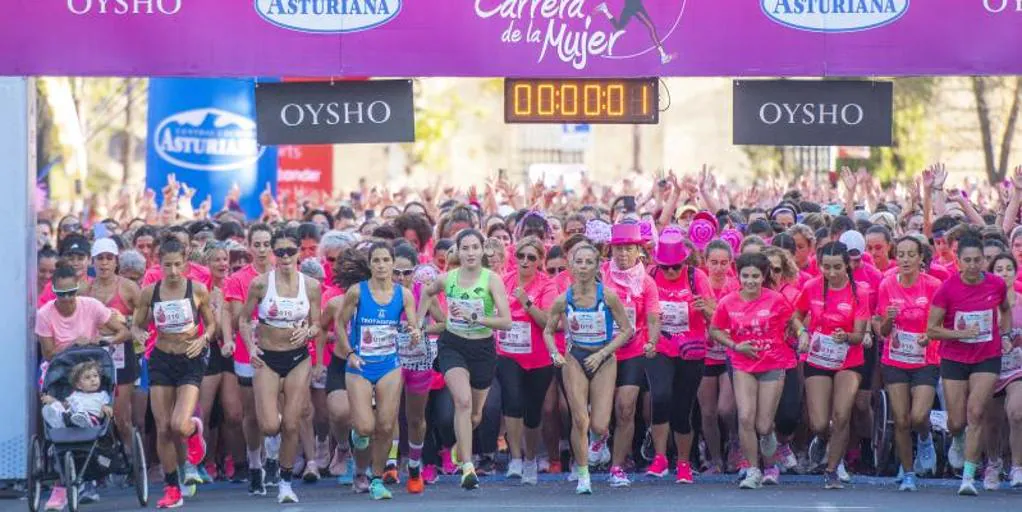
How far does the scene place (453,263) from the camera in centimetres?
1572

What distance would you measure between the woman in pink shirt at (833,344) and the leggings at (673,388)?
0.87 meters

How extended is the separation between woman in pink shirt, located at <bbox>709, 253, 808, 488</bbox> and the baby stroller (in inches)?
166

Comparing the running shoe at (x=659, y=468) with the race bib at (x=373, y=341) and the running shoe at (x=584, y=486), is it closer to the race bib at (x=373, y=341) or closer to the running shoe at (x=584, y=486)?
the running shoe at (x=584, y=486)

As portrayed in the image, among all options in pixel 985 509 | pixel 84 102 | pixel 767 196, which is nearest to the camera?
pixel 985 509

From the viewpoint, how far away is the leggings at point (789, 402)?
15273 mm

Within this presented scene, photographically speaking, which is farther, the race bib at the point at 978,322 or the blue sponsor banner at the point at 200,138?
the blue sponsor banner at the point at 200,138

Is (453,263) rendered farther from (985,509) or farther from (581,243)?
(985,509)

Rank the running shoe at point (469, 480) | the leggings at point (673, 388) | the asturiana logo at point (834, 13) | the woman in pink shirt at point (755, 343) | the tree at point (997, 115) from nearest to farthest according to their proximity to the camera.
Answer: the running shoe at point (469, 480)
the woman in pink shirt at point (755, 343)
the leggings at point (673, 388)
the asturiana logo at point (834, 13)
the tree at point (997, 115)

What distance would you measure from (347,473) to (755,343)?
328 cm

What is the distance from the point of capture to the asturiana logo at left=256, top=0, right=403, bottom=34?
1548 cm

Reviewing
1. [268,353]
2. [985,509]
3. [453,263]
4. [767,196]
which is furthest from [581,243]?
[767,196]

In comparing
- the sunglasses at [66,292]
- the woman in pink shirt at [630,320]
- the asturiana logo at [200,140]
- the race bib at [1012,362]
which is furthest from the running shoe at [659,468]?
the asturiana logo at [200,140]

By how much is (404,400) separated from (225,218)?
12.8 ft

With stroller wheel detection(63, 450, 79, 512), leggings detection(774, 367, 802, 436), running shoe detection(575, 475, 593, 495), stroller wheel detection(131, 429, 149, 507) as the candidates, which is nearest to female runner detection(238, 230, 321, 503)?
stroller wheel detection(131, 429, 149, 507)
